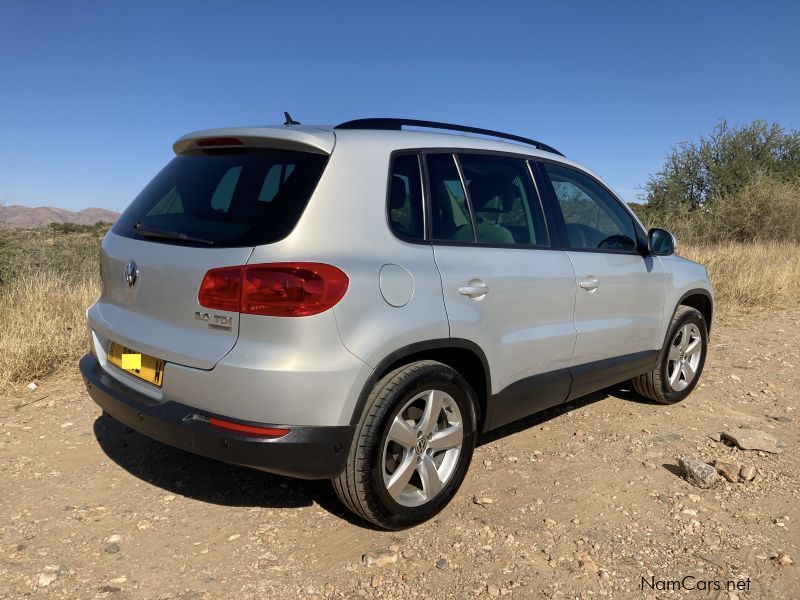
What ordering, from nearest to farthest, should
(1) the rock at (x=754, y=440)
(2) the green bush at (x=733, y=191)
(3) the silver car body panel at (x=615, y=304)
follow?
1. (3) the silver car body panel at (x=615, y=304)
2. (1) the rock at (x=754, y=440)
3. (2) the green bush at (x=733, y=191)

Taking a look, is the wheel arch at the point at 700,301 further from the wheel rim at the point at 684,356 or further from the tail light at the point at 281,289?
the tail light at the point at 281,289

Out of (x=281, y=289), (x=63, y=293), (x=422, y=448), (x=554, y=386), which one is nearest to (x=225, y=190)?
(x=281, y=289)

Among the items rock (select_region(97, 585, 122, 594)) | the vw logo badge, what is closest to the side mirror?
the vw logo badge

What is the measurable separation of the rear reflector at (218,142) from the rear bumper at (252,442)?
1.18 metres

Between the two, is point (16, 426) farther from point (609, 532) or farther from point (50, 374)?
point (609, 532)

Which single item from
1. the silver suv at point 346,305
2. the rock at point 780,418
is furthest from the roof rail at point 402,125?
the rock at point 780,418

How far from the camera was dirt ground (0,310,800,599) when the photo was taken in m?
2.60

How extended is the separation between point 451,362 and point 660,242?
84.6 inches

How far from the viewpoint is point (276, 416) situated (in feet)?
8.00

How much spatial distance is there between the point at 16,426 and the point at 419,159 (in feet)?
10.4

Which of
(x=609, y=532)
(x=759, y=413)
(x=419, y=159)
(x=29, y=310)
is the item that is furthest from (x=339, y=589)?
(x=29, y=310)

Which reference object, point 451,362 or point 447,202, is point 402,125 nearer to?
point 447,202

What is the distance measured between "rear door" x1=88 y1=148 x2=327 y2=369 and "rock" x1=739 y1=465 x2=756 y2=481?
2840mm

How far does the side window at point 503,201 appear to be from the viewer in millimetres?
3314
